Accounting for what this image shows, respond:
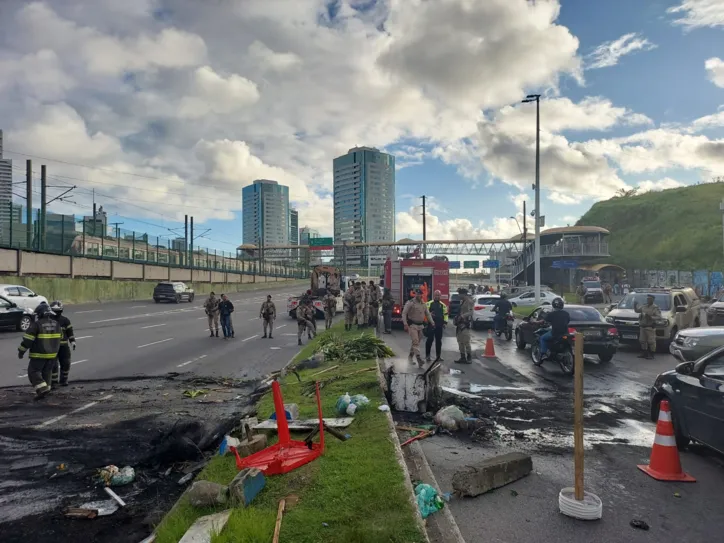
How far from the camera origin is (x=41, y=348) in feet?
30.8

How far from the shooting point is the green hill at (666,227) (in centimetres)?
7150

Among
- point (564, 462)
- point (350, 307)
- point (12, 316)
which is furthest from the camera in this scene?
point (350, 307)

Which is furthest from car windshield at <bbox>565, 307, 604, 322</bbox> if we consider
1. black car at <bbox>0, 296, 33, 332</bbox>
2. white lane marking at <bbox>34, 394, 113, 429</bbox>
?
black car at <bbox>0, 296, 33, 332</bbox>

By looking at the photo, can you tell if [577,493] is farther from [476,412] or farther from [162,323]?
[162,323]

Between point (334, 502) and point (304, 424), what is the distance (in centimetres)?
212

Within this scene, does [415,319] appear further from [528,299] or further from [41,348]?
[528,299]

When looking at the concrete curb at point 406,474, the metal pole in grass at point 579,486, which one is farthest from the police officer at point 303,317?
the metal pole in grass at point 579,486

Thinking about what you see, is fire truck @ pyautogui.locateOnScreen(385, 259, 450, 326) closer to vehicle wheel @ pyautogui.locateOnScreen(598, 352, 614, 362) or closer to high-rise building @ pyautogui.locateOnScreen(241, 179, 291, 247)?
vehicle wheel @ pyautogui.locateOnScreen(598, 352, 614, 362)

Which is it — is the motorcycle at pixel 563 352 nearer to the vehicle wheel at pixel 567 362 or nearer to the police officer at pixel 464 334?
the vehicle wheel at pixel 567 362

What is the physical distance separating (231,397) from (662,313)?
42.9 feet

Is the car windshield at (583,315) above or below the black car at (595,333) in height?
above

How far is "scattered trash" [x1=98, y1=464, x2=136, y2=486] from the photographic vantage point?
5305 mm

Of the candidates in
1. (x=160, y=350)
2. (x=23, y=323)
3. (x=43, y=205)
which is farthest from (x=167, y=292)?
(x=160, y=350)

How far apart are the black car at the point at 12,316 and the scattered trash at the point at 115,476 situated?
A: 17.0 m
